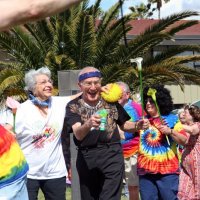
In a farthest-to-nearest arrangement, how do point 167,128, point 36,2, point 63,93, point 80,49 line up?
point 80,49, point 63,93, point 167,128, point 36,2

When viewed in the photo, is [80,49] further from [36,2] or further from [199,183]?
[36,2]

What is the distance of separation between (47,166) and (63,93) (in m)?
1.96

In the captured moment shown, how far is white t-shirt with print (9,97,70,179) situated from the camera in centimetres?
571

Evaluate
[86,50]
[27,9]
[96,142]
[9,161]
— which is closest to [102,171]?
[96,142]

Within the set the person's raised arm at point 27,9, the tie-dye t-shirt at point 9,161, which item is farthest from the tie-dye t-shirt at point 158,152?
the person's raised arm at point 27,9

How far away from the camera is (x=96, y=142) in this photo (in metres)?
5.73

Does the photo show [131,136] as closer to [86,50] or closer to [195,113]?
[195,113]

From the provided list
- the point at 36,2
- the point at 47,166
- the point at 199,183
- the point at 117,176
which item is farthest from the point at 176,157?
the point at 36,2

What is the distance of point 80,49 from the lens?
59.5ft

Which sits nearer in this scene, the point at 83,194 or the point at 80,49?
the point at 83,194

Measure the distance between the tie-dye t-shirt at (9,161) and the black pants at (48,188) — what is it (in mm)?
2483

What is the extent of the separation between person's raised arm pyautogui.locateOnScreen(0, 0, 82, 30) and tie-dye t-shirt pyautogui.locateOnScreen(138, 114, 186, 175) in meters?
4.33

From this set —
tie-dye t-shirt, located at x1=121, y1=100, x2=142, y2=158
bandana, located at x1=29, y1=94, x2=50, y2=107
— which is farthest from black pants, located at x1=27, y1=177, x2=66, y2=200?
tie-dye t-shirt, located at x1=121, y1=100, x2=142, y2=158

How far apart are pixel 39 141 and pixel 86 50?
12.8 meters
